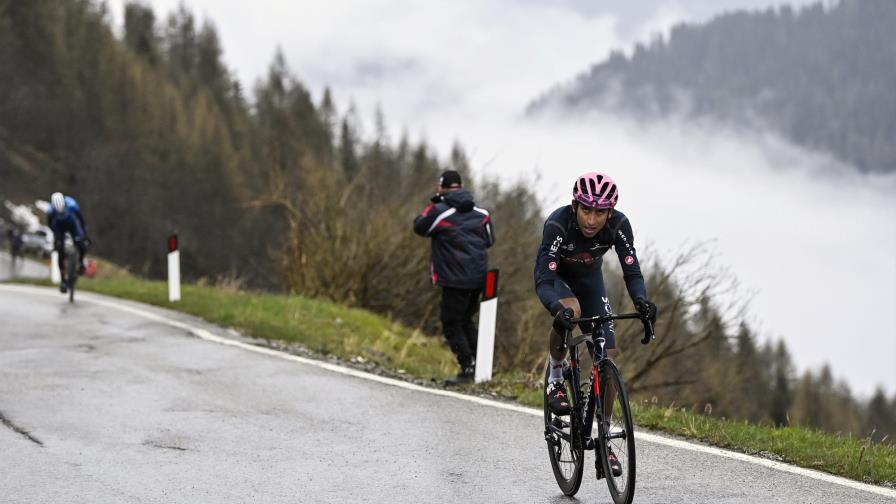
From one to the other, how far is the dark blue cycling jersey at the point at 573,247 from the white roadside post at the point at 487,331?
147 inches

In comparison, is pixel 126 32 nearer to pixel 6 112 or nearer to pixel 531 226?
pixel 6 112

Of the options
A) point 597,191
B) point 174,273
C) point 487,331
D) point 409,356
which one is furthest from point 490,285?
point 174,273

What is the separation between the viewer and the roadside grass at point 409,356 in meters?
6.02

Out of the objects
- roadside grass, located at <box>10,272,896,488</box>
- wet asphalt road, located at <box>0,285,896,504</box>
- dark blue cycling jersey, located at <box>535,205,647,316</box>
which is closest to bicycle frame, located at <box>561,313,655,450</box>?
dark blue cycling jersey, located at <box>535,205,647,316</box>

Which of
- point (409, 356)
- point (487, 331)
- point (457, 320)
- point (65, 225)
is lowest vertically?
point (409, 356)

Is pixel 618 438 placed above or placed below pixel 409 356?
above

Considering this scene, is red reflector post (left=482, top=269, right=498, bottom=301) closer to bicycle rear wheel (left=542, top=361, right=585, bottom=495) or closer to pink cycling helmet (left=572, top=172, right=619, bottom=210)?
bicycle rear wheel (left=542, top=361, right=585, bottom=495)

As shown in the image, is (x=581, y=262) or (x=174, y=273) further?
(x=174, y=273)

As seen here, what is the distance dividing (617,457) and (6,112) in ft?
230

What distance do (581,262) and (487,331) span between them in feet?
12.8

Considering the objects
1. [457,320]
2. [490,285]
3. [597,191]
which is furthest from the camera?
[457,320]

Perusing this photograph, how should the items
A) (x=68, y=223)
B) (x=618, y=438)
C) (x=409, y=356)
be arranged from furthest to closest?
1. (x=68, y=223)
2. (x=409, y=356)
3. (x=618, y=438)

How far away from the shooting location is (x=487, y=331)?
925 centimetres

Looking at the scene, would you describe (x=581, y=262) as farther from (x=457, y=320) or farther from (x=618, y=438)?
(x=457, y=320)
